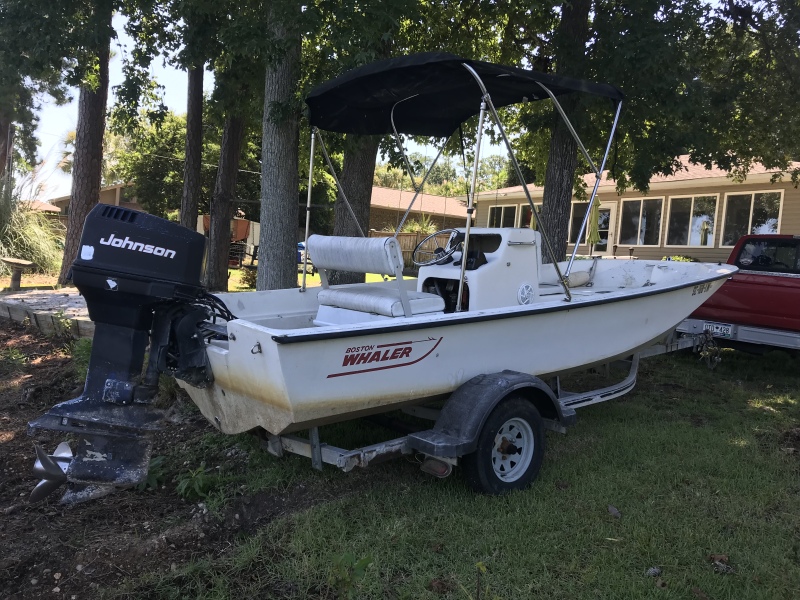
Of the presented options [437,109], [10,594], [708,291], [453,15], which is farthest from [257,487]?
[453,15]

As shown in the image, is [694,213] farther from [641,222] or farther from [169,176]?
[169,176]

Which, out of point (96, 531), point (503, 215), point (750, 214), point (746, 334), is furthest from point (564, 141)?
point (503, 215)

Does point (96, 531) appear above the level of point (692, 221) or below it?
below

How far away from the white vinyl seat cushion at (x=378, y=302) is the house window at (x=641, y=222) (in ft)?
50.9

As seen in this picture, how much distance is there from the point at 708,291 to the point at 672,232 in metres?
12.8

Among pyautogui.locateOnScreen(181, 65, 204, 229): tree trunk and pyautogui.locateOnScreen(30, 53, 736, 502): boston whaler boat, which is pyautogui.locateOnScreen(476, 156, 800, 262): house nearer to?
pyautogui.locateOnScreen(181, 65, 204, 229): tree trunk

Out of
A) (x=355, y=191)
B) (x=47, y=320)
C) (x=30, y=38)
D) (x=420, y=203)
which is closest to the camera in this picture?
(x=30, y=38)

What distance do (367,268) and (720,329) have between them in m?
4.93

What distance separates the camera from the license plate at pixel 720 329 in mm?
6941

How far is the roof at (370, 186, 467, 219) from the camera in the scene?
3092 cm

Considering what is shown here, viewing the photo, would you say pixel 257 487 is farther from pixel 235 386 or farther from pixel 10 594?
pixel 10 594

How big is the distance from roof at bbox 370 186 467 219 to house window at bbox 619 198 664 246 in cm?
1205

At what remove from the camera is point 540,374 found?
174 inches

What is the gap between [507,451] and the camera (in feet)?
12.9
